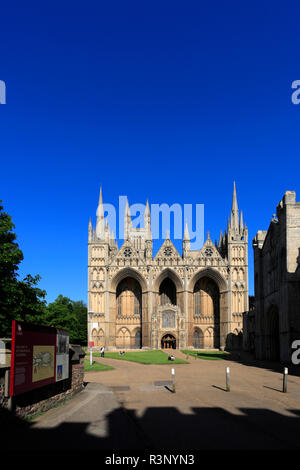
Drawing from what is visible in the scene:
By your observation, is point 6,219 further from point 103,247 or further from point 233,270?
point 233,270

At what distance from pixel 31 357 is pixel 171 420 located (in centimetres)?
426

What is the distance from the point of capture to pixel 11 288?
88.4ft

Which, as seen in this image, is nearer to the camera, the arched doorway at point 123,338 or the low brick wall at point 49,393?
the low brick wall at point 49,393

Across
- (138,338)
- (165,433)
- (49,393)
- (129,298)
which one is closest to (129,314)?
(129,298)

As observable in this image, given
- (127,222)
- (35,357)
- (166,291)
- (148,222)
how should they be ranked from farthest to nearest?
(127,222), (148,222), (166,291), (35,357)

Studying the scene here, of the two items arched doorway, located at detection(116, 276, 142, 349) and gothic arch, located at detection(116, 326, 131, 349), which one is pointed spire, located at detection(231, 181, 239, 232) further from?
gothic arch, located at detection(116, 326, 131, 349)

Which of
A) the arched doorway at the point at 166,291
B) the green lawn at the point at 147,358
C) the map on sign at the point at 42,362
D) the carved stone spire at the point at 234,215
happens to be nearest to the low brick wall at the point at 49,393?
the map on sign at the point at 42,362

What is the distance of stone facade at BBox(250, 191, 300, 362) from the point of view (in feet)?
103

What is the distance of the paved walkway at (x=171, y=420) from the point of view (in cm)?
914

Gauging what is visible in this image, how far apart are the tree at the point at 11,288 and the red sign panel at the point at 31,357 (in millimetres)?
15165

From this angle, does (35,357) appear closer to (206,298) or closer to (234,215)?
(206,298)

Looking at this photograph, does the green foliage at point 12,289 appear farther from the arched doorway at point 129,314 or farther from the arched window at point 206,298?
the arched window at point 206,298
